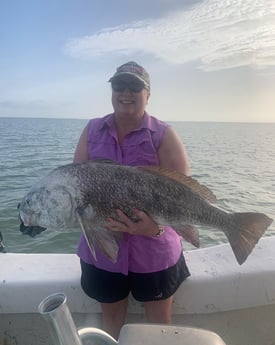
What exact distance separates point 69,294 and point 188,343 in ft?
5.27

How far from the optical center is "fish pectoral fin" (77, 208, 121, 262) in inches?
101

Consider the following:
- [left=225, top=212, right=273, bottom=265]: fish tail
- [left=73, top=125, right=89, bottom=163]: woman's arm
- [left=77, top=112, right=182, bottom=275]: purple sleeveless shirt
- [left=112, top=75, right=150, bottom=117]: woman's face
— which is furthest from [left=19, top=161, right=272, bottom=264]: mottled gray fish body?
[left=112, top=75, right=150, bottom=117]: woman's face

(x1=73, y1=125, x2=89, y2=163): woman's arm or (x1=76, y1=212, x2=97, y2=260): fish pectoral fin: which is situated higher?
(x1=73, y1=125, x2=89, y2=163): woman's arm

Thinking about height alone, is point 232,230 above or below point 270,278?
above

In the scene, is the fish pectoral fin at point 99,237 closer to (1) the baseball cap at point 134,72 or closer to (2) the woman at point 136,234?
(2) the woman at point 136,234

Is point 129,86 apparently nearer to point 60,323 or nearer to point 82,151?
point 82,151

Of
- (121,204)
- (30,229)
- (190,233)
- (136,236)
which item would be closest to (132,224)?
(121,204)

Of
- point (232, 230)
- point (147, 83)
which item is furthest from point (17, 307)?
point (147, 83)

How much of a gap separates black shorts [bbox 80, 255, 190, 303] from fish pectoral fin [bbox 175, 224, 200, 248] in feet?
1.01

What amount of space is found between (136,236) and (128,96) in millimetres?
1019

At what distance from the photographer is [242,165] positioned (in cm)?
2200

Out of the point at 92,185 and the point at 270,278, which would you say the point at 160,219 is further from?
the point at 270,278

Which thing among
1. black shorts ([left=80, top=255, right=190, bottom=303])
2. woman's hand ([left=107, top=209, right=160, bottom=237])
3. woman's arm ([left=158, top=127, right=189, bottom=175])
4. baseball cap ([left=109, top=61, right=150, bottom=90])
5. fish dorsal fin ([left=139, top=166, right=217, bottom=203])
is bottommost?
black shorts ([left=80, top=255, right=190, bottom=303])

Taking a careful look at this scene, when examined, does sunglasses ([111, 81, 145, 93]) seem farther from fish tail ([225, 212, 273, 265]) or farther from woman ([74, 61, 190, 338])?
fish tail ([225, 212, 273, 265])
